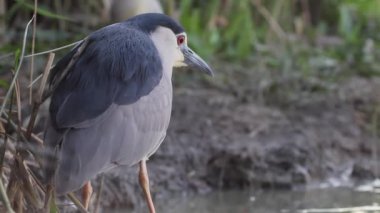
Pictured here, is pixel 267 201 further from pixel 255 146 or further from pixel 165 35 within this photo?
pixel 165 35

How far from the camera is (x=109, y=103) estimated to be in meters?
4.73

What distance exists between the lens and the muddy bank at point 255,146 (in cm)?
682

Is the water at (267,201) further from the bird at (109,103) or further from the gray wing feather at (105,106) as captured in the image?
the gray wing feather at (105,106)

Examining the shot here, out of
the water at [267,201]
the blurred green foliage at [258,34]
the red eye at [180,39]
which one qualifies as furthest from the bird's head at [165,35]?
the blurred green foliage at [258,34]

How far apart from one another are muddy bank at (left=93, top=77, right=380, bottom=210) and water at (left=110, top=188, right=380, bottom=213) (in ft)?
0.46

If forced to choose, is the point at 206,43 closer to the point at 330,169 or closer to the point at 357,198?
the point at 330,169

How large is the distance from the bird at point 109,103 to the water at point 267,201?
1127 mm

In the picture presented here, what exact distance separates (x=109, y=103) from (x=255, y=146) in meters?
2.50

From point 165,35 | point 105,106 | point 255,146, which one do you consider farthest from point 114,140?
point 255,146

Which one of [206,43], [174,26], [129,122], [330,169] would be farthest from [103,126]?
[206,43]

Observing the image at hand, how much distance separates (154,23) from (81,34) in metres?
2.51

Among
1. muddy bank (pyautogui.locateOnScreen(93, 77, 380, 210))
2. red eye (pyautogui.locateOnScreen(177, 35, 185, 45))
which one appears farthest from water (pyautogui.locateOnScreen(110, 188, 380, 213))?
red eye (pyautogui.locateOnScreen(177, 35, 185, 45))

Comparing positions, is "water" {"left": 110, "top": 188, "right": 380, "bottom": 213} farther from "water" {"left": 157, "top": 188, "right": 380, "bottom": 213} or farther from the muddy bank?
the muddy bank

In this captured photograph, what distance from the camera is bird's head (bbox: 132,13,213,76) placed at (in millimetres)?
5254
